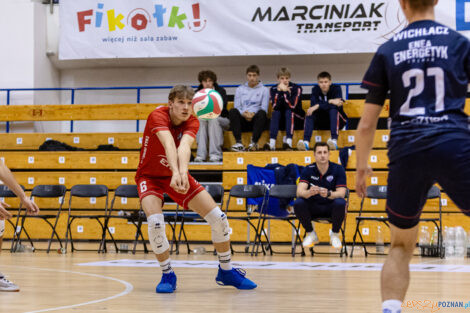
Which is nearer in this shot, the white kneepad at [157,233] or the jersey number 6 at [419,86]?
the jersey number 6 at [419,86]

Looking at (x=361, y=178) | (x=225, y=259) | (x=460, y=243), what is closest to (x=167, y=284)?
(x=225, y=259)

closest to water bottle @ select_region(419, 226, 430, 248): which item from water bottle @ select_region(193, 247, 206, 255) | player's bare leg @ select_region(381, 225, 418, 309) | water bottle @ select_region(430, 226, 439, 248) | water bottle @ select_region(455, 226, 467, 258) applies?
water bottle @ select_region(430, 226, 439, 248)

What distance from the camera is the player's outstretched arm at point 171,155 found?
4.72 meters

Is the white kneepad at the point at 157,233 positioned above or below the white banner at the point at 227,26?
below

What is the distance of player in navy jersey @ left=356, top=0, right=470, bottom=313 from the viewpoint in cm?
272

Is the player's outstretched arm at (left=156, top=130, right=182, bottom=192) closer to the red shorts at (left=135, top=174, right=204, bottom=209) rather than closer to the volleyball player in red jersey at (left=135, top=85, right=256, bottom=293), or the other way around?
the volleyball player in red jersey at (left=135, top=85, right=256, bottom=293)

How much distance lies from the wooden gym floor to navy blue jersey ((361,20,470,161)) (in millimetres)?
1639

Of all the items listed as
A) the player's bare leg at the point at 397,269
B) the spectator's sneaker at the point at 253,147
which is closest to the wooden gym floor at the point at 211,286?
the player's bare leg at the point at 397,269

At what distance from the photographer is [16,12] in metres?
15.1

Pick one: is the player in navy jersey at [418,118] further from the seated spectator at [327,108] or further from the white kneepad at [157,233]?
the seated spectator at [327,108]

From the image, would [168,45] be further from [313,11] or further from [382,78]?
[382,78]

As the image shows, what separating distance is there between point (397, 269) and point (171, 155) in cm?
241

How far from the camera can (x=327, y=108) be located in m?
12.0

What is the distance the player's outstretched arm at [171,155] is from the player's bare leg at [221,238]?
1.53 ft
